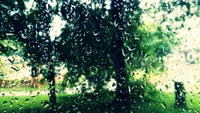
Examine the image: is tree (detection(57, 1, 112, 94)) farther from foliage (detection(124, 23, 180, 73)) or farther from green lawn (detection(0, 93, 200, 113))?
foliage (detection(124, 23, 180, 73))

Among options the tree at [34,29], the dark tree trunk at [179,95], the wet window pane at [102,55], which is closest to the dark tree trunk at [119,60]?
the wet window pane at [102,55]

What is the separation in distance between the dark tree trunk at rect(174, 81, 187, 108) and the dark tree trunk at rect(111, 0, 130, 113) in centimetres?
102

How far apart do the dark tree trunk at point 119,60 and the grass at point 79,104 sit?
0.59 ft


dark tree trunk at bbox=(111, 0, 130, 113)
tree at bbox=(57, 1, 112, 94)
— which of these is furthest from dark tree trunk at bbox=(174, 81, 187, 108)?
tree at bbox=(57, 1, 112, 94)

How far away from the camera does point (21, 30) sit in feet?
13.9

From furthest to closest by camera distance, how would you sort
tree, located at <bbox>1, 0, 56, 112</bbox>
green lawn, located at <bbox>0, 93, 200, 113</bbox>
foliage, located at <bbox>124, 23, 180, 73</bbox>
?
foliage, located at <bbox>124, 23, 180, 73</bbox>, tree, located at <bbox>1, 0, 56, 112</bbox>, green lawn, located at <bbox>0, 93, 200, 113</bbox>

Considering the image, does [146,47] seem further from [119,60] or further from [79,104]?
[79,104]

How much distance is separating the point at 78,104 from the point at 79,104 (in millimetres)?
35

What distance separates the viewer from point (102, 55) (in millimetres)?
4414

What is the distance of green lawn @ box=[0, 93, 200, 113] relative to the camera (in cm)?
355

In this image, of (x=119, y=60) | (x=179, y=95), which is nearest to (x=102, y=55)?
(x=119, y=60)

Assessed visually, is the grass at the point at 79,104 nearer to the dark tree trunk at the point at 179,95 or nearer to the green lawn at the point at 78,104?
the green lawn at the point at 78,104

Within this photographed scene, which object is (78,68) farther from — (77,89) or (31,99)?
(31,99)

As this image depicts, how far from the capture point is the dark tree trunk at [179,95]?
14.9ft
